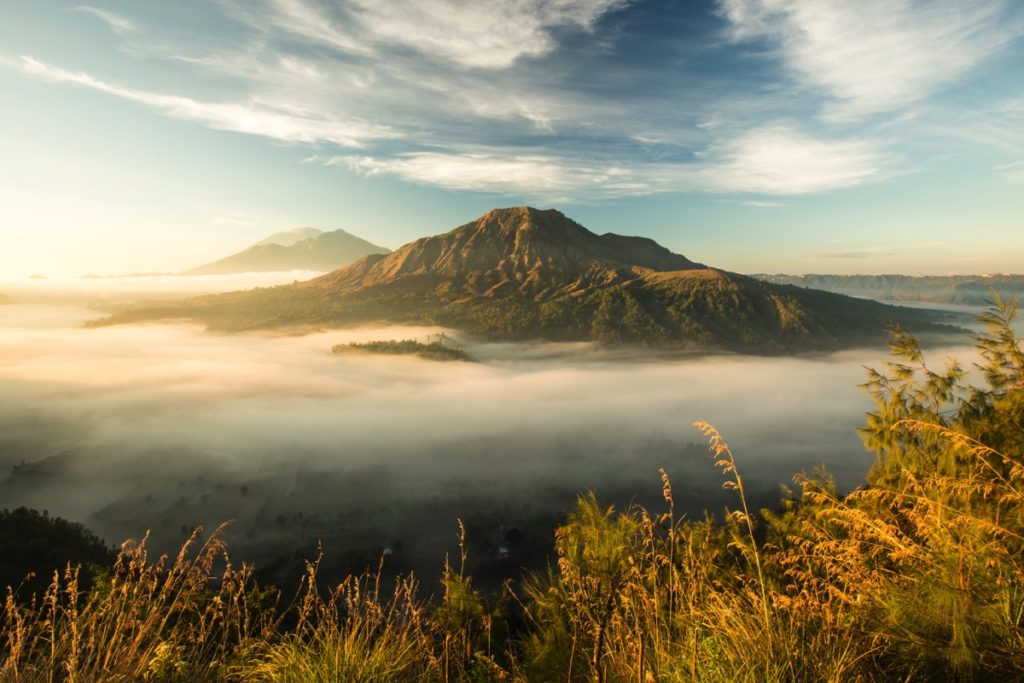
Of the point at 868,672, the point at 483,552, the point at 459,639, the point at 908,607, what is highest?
the point at 908,607

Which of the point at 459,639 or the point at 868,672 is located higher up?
the point at 868,672

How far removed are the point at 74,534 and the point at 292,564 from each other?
75960 mm

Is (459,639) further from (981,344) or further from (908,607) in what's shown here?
(981,344)

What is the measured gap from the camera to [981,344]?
48.4 ft

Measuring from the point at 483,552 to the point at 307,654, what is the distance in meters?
194

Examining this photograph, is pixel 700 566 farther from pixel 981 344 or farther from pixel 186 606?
pixel 981 344

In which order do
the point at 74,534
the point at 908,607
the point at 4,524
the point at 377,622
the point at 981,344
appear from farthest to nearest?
1. the point at 74,534
2. the point at 4,524
3. the point at 981,344
4. the point at 377,622
5. the point at 908,607

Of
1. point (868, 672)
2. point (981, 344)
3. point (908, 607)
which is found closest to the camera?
point (868, 672)

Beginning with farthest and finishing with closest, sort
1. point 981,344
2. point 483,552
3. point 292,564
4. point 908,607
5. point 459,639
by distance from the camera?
point 483,552
point 292,564
point 981,344
point 459,639
point 908,607

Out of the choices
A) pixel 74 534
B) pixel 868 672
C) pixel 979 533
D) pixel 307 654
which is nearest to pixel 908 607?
pixel 868 672

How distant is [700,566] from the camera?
5.66 meters

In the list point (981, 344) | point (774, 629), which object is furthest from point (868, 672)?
point (981, 344)

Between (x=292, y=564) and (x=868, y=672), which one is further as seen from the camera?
(x=292, y=564)

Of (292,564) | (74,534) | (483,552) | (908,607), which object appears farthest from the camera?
(483,552)
